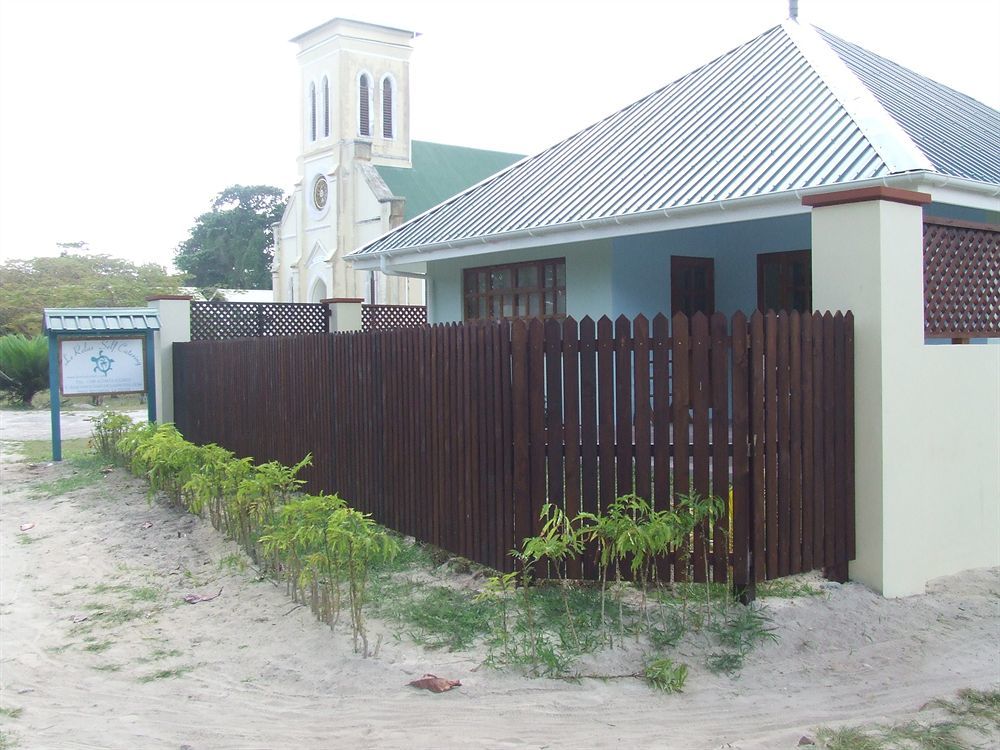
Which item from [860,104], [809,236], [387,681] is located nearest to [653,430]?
A: [387,681]

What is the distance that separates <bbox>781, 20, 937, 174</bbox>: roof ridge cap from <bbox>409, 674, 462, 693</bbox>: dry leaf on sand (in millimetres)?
5398

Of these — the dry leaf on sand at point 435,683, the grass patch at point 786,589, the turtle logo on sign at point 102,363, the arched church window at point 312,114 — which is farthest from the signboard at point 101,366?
the arched church window at point 312,114

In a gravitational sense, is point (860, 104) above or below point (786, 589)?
above

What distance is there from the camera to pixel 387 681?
495 cm

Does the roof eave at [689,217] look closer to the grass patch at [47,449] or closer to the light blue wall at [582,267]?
the light blue wall at [582,267]

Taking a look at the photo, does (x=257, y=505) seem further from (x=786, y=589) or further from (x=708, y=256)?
(x=708, y=256)

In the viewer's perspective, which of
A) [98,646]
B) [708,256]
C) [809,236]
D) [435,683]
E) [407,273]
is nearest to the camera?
[435,683]

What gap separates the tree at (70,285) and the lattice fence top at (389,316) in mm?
24133

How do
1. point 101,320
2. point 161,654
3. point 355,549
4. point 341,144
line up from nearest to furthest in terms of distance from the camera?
point 355,549 < point 161,654 < point 101,320 < point 341,144

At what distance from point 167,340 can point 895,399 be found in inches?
444

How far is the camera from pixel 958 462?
260 inches

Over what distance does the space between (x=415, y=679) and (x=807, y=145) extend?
259 inches

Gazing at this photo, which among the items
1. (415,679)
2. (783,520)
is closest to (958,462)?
(783,520)

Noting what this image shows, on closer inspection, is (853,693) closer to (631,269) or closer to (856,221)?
(856,221)
